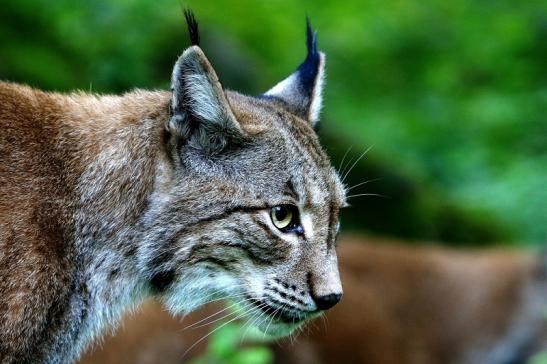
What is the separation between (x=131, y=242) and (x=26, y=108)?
87 centimetres

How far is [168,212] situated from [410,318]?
20.5ft

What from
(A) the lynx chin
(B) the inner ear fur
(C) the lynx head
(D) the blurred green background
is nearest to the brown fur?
(A) the lynx chin

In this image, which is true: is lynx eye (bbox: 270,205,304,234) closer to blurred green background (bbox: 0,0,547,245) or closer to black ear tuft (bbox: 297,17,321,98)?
black ear tuft (bbox: 297,17,321,98)

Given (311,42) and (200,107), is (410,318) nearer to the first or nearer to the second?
(311,42)

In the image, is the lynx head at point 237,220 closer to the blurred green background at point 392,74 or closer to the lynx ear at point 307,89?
the lynx ear at point 307,89

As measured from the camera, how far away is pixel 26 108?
525cm

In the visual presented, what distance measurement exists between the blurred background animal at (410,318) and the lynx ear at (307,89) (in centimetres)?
303

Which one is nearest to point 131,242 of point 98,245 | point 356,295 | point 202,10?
point 98,245

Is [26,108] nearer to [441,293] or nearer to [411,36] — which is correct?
[441,293]

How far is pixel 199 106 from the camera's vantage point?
16.5 feet

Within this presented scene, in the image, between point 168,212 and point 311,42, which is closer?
point 168,212

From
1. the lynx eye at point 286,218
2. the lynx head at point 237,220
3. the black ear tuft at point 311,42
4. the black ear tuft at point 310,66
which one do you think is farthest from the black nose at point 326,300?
the black ear tuft at point 311,42

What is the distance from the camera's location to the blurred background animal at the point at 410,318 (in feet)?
28.2

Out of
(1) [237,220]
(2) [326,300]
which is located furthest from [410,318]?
(1) [237,220]
